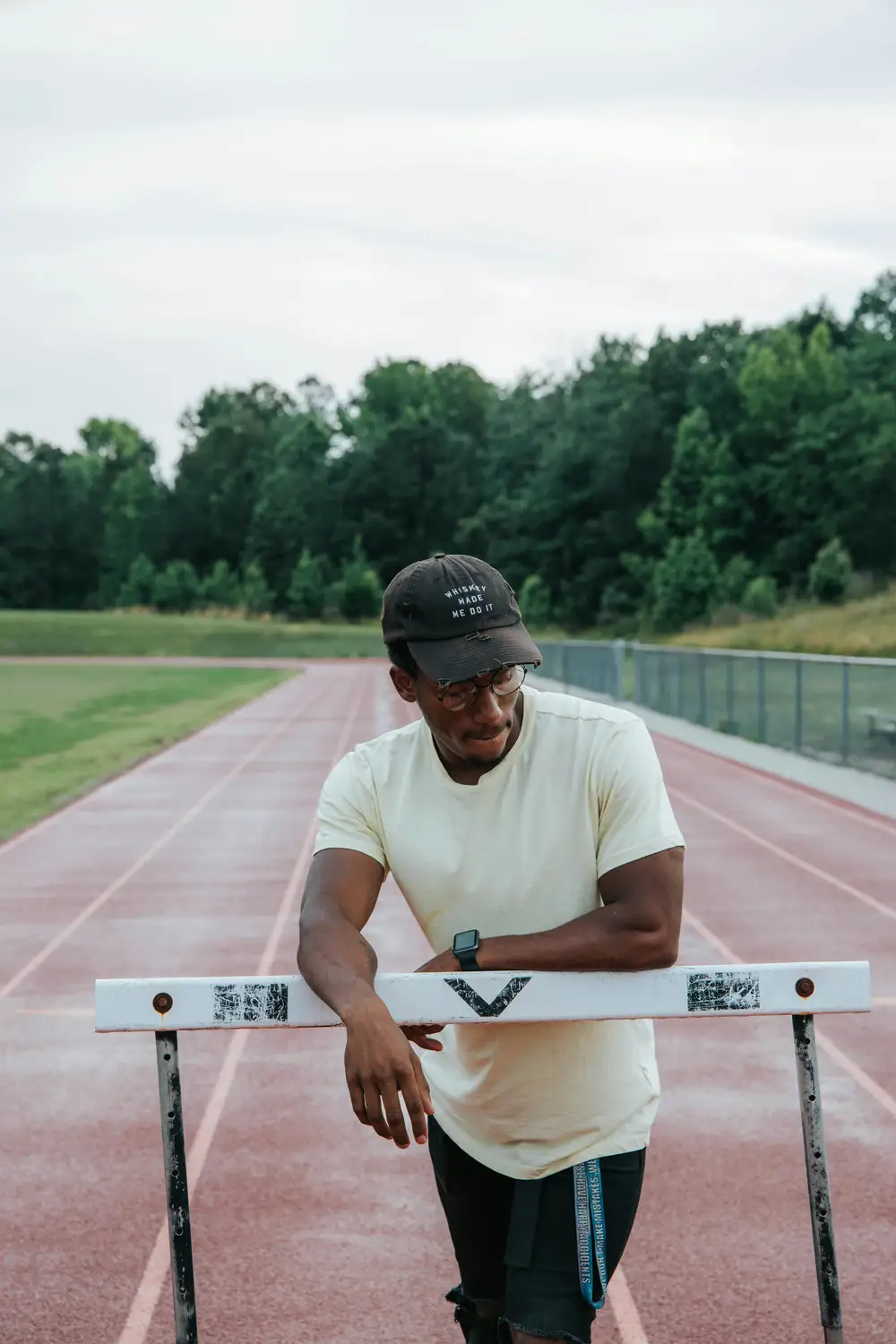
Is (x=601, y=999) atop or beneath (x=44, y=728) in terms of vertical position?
atop

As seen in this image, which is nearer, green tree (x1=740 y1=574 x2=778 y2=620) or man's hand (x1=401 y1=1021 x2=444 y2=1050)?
man's hand (x1=401 y1=1021 x2=444 y2=1050)

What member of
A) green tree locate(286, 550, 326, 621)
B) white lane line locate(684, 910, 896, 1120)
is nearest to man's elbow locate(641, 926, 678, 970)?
white lane line locate(684, 910, 896, 1120)

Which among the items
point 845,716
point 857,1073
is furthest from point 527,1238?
point 845,716

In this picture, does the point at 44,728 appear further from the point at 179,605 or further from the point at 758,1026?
the point at 179,605

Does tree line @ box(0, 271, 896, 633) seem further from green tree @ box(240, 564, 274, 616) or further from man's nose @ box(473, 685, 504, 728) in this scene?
man's nose @ box(473, 685, 504, 728)

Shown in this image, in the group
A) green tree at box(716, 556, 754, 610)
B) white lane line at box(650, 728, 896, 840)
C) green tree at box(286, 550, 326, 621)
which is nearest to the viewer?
white lane line at box(650, 728, 896, 840)

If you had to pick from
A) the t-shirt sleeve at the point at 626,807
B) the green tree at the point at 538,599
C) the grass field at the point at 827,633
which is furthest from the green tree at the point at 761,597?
the t-shirt sleeve at the point at 626,807

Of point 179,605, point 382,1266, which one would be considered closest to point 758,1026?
point 382,1266

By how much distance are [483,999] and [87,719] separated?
27.7 metres

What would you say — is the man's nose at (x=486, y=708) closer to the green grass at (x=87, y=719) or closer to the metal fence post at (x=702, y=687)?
the green grass at (x=87, y=719)

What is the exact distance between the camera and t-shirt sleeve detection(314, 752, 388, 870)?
103 inches

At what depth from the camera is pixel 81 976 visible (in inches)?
331

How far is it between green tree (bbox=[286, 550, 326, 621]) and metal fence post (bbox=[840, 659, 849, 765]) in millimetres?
77523

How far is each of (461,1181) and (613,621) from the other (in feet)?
265
